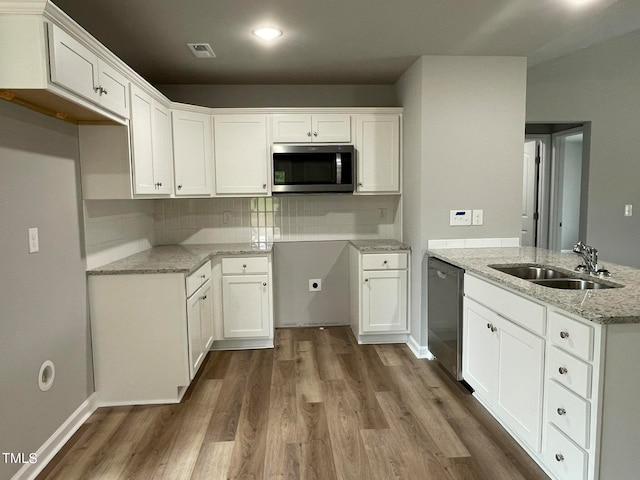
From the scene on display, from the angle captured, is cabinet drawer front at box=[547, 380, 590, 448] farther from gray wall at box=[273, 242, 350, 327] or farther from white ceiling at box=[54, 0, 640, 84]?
gray wall at box=[273, 242, 350, 327]

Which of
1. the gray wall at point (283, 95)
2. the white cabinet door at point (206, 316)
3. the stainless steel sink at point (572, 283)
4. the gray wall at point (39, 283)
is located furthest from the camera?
the gray wall at point (283, 95)

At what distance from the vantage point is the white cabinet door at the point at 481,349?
2238 millimetres

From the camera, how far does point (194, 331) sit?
2.77 meters

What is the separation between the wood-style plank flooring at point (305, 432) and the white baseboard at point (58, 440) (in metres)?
0.04

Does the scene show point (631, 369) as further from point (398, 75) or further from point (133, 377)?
point (398, 75)

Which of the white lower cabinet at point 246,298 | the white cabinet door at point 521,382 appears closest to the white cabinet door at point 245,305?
the white lower cabinet at point 246,298

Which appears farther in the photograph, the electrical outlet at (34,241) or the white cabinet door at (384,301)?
the white cabinet door at (384,301)

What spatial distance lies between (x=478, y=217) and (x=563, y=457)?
1.91 m

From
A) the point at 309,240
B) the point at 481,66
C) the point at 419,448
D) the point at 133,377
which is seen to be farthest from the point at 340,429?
the point at 481,66

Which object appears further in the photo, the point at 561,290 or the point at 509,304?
the point at 509,304

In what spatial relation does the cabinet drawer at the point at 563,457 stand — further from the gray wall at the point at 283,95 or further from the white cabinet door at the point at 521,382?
the gray wall at the point at 283,95

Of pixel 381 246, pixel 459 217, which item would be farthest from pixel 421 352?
pixel 459 217

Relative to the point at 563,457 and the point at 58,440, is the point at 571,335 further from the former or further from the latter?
the point at 58,440

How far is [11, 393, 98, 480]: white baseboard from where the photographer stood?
187 cm
